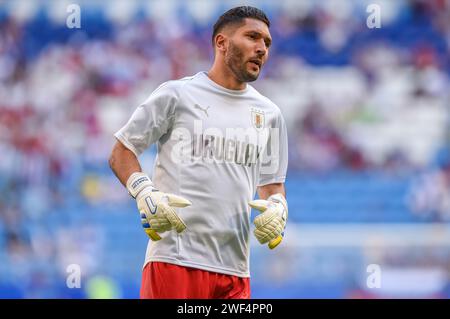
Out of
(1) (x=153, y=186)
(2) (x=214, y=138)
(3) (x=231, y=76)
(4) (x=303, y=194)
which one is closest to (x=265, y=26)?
(3) (x=231, y=76)

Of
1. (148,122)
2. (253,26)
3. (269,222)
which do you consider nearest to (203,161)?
(148,122)

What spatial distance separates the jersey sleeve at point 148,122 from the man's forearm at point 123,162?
3 cm

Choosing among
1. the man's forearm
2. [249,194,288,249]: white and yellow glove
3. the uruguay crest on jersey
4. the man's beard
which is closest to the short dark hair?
the man's beard

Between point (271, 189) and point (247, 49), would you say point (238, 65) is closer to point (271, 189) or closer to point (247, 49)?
point (247, 49)

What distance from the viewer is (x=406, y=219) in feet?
40.6

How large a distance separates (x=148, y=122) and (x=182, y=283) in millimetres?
794

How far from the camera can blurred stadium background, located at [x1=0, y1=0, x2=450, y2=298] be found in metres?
11.7

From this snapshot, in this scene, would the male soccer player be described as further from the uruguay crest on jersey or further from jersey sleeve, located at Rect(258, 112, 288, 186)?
jersey sleeve, located at Rect(258, 112, 288, 186)

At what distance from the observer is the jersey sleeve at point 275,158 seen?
4.70m

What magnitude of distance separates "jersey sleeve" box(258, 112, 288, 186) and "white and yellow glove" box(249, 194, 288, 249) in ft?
1.02

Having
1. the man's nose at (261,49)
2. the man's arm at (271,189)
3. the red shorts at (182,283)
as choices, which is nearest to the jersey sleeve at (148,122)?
the man's nose at (261,49)

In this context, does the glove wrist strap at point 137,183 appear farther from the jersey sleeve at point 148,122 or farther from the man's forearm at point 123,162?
the jersey sleeve at point 148,122

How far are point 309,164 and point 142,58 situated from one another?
316 centimetres
